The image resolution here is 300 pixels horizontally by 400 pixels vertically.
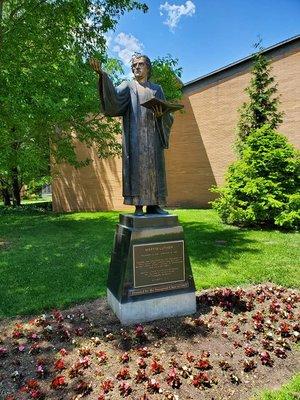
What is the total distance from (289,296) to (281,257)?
259 cm

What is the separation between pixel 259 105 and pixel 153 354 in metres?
14.0

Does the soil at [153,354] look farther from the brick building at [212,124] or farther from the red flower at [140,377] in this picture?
the brick building at [212,124]

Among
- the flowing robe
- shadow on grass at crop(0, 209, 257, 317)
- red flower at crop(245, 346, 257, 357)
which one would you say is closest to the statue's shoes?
the flowing robe

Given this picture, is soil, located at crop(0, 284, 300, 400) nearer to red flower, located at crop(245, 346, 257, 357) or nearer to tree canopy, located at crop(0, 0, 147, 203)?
red flower, located at crop(245, 346, 257, 357)

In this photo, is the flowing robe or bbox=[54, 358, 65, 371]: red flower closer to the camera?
bbox=[54, 358, 65, 371]: red flower

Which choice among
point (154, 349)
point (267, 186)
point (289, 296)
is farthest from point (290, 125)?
point (154, 349)

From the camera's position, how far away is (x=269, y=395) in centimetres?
361

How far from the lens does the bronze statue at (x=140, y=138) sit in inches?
207

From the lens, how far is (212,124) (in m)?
19.6

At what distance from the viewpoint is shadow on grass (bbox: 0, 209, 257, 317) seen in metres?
6.38

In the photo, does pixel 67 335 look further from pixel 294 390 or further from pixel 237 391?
pixel 294 390

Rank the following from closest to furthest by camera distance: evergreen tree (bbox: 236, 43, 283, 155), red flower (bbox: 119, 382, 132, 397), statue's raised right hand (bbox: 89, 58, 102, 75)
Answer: red flower (bbox: 119, 382, 132, 397), statue's raised right hand (bbox: 89, 58, 102, 75), evergreen tree (bbox: 236, 43, 283, 155)

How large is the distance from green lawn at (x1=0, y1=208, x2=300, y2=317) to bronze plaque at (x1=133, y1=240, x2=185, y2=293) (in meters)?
1.59

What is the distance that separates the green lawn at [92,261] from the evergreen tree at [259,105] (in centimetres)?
→ 545
